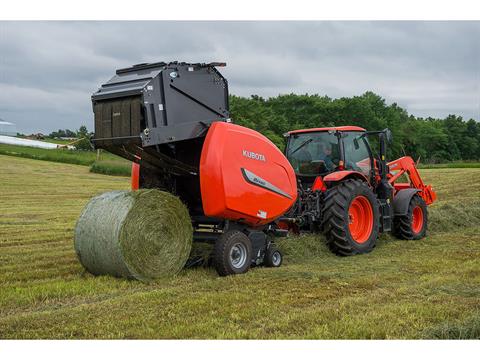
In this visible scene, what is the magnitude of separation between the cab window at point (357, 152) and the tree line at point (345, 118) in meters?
25.8

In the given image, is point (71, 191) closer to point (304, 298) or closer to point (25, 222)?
point (25, 222)

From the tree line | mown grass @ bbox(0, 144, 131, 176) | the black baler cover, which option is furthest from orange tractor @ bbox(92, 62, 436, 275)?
the tree line

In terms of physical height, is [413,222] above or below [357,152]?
below

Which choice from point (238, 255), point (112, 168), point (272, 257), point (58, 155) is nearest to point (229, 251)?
point (238, 255)

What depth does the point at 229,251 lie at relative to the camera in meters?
6.55

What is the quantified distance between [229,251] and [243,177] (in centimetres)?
88

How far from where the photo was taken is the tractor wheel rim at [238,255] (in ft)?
22.0

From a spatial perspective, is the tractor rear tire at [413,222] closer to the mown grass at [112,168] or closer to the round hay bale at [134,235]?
the round hay bale at [134,235]

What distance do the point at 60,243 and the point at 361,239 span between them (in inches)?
187

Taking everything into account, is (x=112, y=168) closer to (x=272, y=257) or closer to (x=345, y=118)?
(x=345, y=118)

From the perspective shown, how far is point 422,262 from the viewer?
7250 mm

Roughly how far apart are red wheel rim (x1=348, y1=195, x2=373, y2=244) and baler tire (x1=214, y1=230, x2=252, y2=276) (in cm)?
231

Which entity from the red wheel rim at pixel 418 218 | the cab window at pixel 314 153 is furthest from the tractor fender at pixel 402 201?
the cab window at pixel 314 153

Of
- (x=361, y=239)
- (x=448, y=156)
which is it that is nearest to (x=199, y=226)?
(x=361, y=239)
